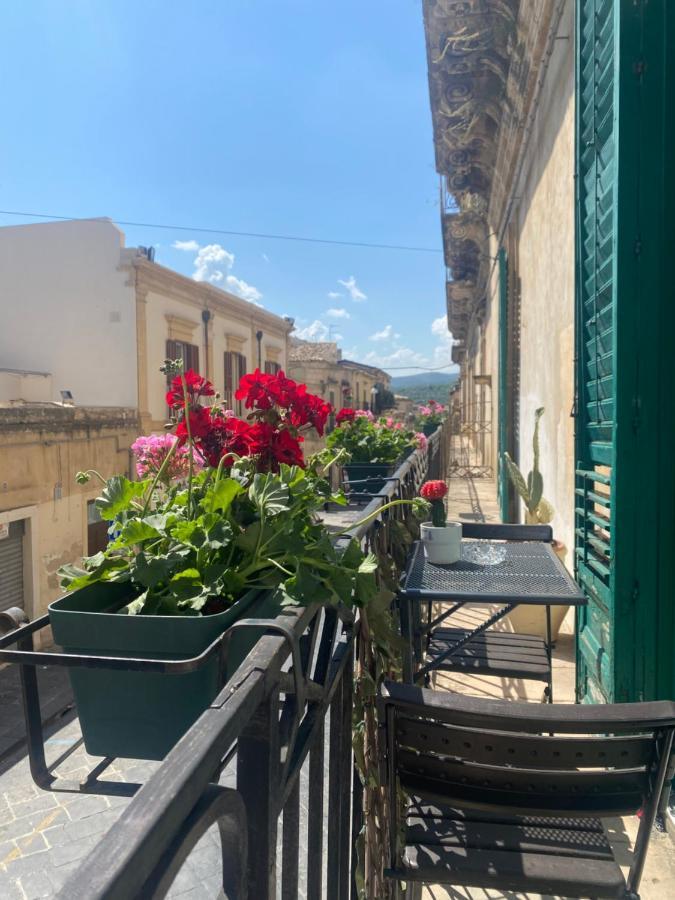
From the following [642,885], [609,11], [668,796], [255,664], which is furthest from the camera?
[609,11]

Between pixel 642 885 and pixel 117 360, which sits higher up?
pixel 117 360

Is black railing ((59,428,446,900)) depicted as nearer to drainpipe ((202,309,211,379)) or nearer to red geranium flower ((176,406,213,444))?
red geranium flower ((176,406,213,444))

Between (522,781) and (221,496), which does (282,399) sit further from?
(522,781)

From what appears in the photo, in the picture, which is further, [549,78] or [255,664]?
[549,78]

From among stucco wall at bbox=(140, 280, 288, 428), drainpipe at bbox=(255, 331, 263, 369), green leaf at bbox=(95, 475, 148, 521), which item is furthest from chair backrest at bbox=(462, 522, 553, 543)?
drainpipe at bbox=(255, 331, 263, 369)

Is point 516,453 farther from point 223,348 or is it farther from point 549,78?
point 223,348

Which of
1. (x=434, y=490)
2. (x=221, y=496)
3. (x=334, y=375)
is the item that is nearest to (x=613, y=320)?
(x=434, y=490)

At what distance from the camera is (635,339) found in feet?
7.17

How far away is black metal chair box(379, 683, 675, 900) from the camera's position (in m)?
1.12

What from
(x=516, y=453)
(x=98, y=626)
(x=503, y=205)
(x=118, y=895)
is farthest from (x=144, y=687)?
(x=503, y=205)

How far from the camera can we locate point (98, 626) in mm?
874

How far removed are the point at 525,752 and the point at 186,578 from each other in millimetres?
716

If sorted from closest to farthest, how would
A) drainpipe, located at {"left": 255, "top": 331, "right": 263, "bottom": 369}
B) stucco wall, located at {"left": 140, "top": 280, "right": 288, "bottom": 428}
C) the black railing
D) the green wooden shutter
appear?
the black railing
the green wooden shutter
stucco wall, located at {"left": 140, "top": 280, "right": 288, "bottom": 428}
drainpipe, located at {"left": 255, "top": 331, "right": 263, "bottom": 369}

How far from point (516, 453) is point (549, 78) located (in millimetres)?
4134
